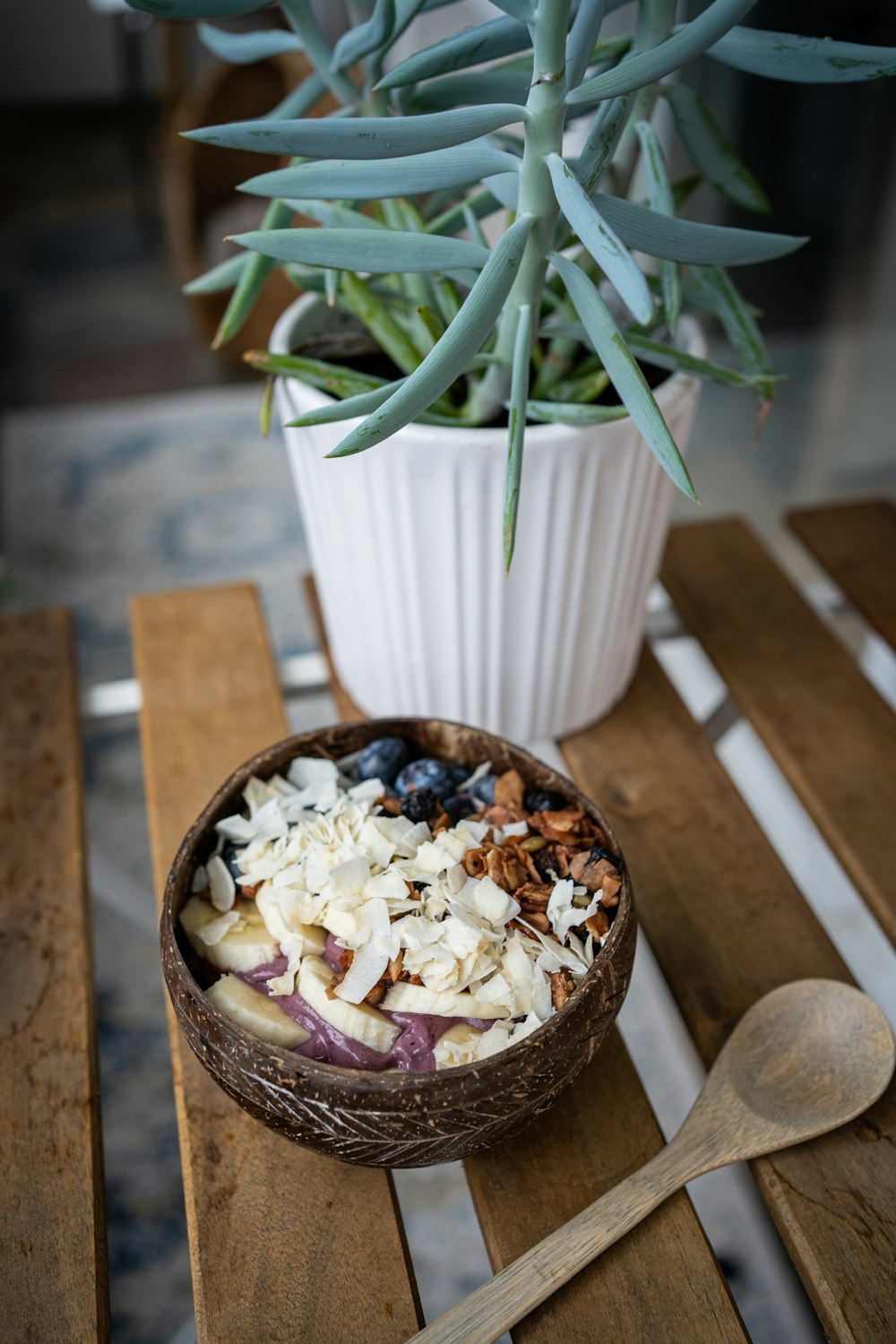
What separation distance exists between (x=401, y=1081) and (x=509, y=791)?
169 millimetres

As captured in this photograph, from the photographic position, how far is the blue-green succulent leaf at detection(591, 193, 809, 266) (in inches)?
19.5

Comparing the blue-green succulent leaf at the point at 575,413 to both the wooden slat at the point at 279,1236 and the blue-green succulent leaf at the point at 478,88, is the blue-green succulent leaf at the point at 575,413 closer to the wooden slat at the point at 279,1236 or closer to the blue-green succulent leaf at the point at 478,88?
the blue-green succulent leaf at the point at 478,88

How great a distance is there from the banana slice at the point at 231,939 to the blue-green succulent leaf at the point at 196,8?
0.40 m

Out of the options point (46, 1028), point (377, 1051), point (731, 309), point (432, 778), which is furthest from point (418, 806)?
point (731, 309)

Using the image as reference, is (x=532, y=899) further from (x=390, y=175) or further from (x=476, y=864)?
(x=390, y=175)

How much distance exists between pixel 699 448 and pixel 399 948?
145 centimetres

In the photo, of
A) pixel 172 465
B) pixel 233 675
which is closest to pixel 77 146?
pixel 172 465

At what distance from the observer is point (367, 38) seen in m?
0.55

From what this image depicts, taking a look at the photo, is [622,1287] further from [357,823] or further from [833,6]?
[833,6]

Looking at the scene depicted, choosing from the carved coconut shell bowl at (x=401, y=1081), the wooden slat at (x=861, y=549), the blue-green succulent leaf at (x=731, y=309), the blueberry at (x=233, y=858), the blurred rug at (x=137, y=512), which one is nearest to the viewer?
the carved coconut shell bowl at (x=401, y=1081)

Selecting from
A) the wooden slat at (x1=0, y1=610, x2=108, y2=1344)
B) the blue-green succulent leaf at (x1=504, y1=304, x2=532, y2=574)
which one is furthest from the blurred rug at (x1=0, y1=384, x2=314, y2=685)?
the blue-green succulent leaf at (x1=504, y1=304, x2=532, y2=574)

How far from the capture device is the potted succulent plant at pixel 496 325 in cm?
48

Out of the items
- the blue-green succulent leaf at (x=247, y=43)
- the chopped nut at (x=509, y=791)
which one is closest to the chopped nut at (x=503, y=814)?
the chopped nut at (x=509, y=791)

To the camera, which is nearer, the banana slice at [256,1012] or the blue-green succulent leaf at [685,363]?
the banana slice at [256,1012]
